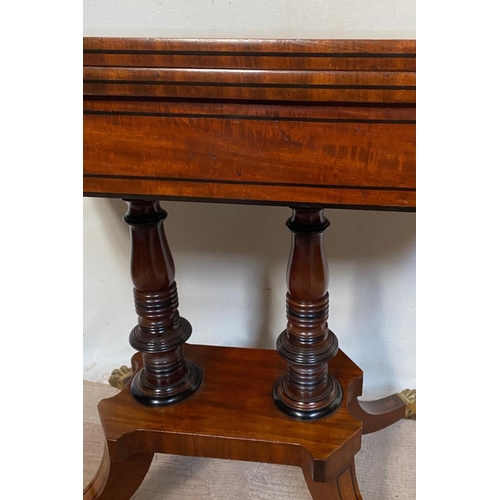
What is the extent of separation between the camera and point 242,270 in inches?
42.1

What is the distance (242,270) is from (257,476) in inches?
14.4

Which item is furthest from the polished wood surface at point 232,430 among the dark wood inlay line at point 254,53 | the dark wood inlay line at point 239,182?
the dark wood inlay line at point 254,53

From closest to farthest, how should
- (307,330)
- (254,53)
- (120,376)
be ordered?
(254,53) < (307,330) < (120,376)

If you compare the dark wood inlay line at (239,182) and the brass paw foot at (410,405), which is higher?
the dark wood inlay line at (239,182)

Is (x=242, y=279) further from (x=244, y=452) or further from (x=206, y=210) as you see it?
(x=244, y=452)

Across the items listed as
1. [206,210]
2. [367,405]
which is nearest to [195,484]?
[367,405]

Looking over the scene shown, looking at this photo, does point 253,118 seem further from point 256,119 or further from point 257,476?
point 257,476

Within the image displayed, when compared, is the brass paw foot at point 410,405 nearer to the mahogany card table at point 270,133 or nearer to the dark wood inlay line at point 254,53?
the mahogany card table at point 270,133

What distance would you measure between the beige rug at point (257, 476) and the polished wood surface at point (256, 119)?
56cm

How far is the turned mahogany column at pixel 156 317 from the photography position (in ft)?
2.45

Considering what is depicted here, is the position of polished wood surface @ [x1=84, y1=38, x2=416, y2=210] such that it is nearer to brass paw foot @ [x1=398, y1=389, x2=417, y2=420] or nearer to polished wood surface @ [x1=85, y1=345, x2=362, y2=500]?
polished wood surface @ [x1=85, y1=345, x2=362, y2=500]

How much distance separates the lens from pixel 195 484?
93 centimetres

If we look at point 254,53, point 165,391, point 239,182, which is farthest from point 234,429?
point 254,53
